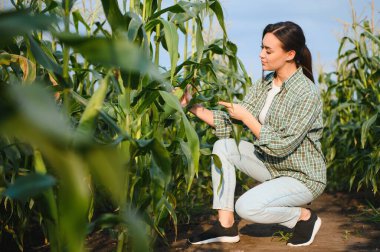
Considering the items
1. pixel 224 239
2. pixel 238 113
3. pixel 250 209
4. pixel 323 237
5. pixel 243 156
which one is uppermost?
pixel 238 113

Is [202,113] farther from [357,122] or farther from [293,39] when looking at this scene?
[357,122]

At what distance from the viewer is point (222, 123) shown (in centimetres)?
254

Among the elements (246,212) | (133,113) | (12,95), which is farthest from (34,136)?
(246,212)

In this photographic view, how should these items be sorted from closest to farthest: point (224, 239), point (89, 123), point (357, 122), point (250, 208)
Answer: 1. point (89, 123)
2. point (250, 208)
3. point (224, 239)
4. point (357, 122)

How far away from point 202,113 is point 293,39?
587mm

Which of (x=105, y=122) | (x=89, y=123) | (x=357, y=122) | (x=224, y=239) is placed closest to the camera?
(x=89, y=123)

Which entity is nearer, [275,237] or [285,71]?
[285,71]

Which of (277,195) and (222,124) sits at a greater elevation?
(222,124)

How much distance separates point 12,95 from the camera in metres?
0.56

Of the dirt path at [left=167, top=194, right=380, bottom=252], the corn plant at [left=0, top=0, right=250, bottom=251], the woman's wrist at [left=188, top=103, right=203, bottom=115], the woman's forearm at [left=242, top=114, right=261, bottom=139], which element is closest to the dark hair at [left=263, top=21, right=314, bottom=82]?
the corn plant at [left=0, top=0, right=250, bottom=251]

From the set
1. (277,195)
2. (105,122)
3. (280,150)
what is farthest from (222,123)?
(105,122)

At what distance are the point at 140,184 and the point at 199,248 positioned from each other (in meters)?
0.83

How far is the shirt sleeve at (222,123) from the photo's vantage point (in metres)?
2.50

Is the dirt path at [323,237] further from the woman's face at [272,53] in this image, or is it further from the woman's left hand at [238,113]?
the woman's face at [272,53]
